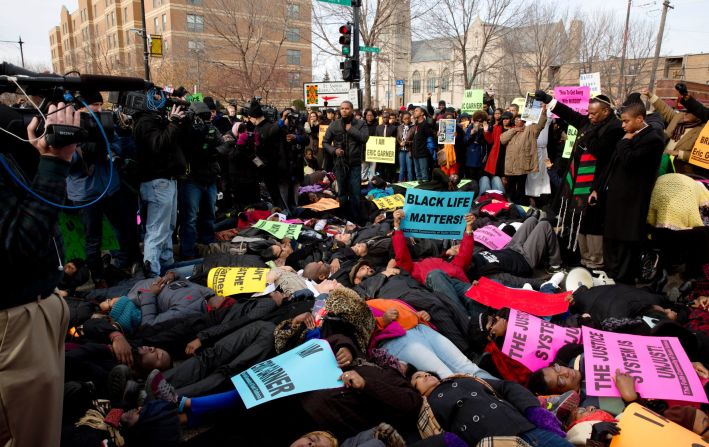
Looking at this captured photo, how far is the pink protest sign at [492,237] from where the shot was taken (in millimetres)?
6637

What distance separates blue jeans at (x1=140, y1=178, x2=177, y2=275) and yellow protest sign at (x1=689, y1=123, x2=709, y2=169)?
261 inches

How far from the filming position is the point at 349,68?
1164cm

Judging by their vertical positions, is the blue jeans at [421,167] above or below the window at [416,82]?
below

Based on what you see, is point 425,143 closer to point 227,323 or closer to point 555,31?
point 227,323

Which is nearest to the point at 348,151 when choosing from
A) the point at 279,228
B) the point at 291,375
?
the point at 279,228

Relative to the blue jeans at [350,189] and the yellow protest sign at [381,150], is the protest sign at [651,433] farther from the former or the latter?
the yellow protest sign at [381,150]

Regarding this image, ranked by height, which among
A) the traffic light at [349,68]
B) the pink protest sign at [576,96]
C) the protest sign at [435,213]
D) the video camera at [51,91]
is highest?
the traffic light at [349,68]

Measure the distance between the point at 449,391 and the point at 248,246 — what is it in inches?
154

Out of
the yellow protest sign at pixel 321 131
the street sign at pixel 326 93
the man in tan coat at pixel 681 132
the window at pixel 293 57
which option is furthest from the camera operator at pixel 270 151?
the window at pixel 293 57

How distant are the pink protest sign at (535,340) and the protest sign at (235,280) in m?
2.51

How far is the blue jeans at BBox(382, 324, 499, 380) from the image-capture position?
3725 mm

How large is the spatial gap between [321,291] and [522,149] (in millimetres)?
5972

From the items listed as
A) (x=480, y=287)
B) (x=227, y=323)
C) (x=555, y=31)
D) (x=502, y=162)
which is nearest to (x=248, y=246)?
(x=227, y=323)

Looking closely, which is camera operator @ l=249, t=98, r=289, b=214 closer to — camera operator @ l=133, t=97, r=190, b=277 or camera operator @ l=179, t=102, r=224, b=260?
camera operator @ l=179, t=102, r=224, b=260
